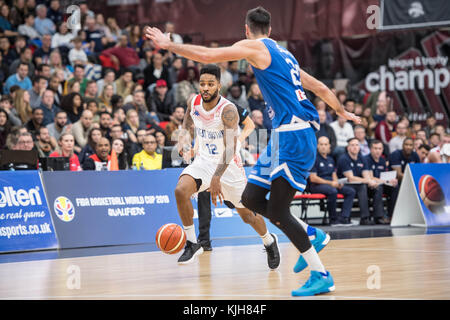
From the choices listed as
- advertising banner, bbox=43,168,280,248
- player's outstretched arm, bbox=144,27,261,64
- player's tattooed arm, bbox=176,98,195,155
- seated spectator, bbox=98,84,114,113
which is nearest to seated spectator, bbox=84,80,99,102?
seated spectator, bbox=98,84,114,113

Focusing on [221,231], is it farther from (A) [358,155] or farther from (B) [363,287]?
(B) [363,287]

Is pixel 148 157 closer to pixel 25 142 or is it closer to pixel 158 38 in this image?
pixel 25 142

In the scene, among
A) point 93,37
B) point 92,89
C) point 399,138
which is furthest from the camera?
point 93,37

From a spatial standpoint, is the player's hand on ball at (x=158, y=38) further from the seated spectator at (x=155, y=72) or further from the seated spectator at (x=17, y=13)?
the seated spectator at (x=17, y=13)

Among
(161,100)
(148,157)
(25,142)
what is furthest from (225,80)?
(25,142)

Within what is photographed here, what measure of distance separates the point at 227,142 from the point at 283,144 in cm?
234

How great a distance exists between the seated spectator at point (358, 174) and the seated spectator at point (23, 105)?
22.7 ft

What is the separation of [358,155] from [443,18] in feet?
15.8

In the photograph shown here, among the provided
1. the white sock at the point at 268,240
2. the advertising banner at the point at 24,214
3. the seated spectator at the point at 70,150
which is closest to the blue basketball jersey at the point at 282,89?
the white sock at the point at 268,240

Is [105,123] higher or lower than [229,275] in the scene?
higher

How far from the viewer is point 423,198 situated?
15523mm

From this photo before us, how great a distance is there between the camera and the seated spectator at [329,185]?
15.6m

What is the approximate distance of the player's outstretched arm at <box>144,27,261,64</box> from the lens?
559 centimetres
